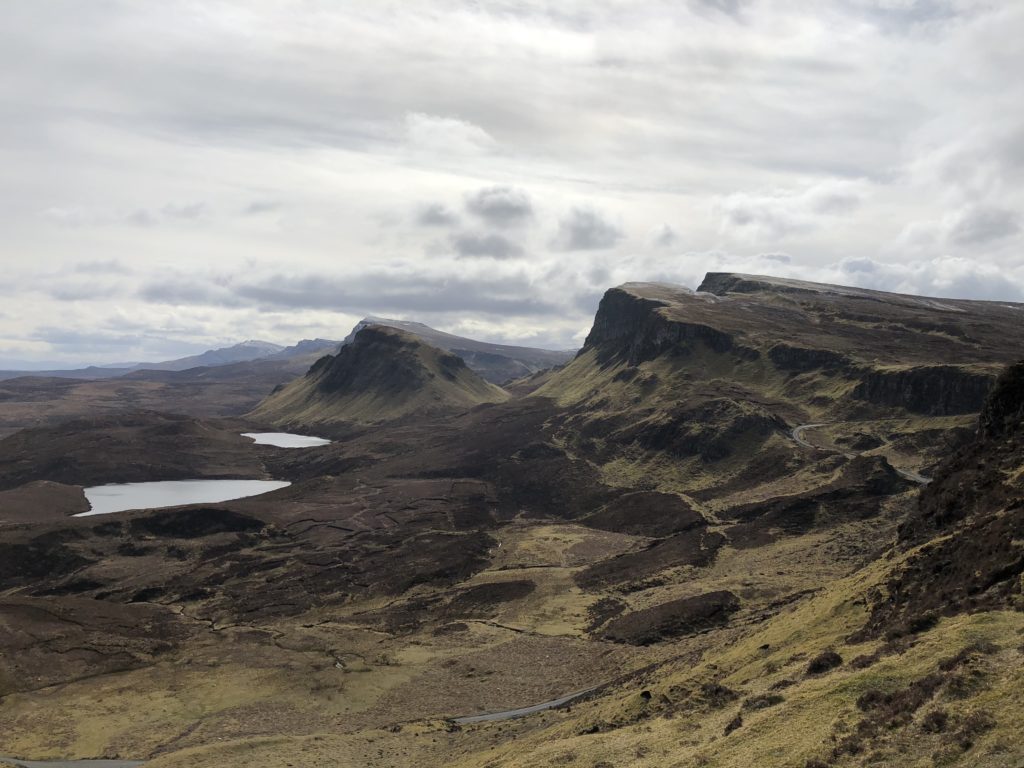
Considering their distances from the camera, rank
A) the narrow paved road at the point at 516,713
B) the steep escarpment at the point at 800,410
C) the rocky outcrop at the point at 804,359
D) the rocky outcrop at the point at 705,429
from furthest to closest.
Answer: the rocky outcrop at the point at 804,359
the rocky outcrop at the point at 705,429
the steep escarpment at the point at 800,410
the narrow paved road at the point at 516,713

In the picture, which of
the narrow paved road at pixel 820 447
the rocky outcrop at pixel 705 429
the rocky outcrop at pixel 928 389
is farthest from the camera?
the rocky outcrop at pixel 705 429

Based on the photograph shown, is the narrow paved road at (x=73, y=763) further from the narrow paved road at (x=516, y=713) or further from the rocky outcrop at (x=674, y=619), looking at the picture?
the rocky outcrop at (x=674, y=619)

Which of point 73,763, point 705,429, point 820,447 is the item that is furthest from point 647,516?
point 73,763

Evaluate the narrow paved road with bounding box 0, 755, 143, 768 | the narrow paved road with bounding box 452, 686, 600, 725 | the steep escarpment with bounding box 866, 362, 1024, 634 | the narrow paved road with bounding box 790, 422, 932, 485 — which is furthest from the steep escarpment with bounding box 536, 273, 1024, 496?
the narrow paved road with bounding box 0, 755, 143, 768

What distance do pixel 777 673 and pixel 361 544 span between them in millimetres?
102610

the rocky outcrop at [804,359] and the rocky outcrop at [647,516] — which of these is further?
the rocky outcrop at [804,359]

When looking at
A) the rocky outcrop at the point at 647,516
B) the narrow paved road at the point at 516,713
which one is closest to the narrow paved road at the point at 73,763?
the narrow paved road at the point at 516,713

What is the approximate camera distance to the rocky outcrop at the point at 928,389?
5487 inches

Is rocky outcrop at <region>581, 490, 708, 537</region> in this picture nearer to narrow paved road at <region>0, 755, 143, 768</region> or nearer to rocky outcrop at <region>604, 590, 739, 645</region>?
rocky outcrop at <region>604, 590, 739, 645</region>

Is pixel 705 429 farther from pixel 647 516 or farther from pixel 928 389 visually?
pixel 928 389

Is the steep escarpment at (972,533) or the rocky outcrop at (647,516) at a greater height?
the steep escarpment at (972,533)

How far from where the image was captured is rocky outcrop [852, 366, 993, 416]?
139 meters

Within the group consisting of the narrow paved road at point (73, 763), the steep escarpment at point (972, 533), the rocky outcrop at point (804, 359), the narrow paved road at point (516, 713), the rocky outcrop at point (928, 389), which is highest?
the rocky outcrop at point (804, 359)

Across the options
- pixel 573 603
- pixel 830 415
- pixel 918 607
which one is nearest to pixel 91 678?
pixel 573 603
